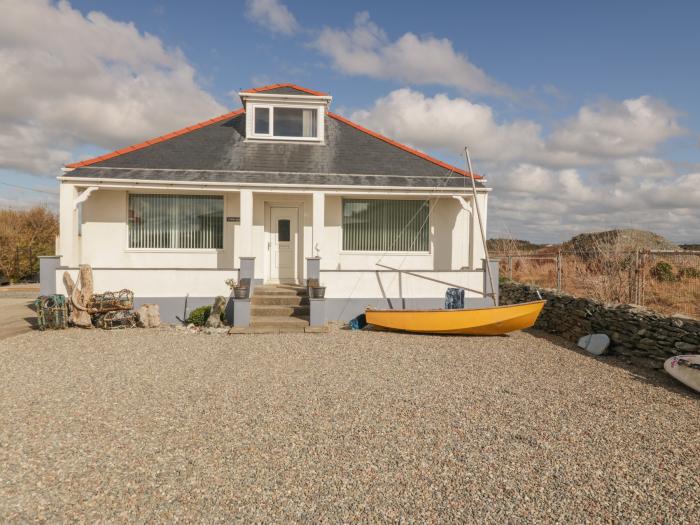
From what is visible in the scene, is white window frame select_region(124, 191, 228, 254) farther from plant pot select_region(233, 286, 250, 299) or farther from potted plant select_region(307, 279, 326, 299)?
potted plant select_region(307, 279, 326, 299)

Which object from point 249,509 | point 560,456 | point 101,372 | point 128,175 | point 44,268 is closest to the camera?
point 249,509

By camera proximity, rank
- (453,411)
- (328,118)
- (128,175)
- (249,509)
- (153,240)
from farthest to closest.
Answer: (328,118)
(153,240)
(128,175)
(453,411)
(249,509)

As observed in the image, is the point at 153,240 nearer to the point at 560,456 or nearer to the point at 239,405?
the point at 239,405

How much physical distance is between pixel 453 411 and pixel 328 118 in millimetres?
12371

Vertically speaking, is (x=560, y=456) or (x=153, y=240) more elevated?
(x=153, y=240)

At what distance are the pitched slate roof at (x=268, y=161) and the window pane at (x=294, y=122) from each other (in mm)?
477

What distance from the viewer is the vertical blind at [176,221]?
498 inches

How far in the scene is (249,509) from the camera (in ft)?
10.3

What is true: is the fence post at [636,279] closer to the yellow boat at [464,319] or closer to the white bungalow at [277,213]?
the yellow boat at [464,319]

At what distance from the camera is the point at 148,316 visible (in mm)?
10445

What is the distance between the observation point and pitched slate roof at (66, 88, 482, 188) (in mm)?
12055

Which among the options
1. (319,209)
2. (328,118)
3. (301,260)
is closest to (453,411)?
(319,209)

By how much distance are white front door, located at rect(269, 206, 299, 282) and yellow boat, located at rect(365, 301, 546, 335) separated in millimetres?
4108

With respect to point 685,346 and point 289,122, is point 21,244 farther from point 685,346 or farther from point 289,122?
point 685,346
